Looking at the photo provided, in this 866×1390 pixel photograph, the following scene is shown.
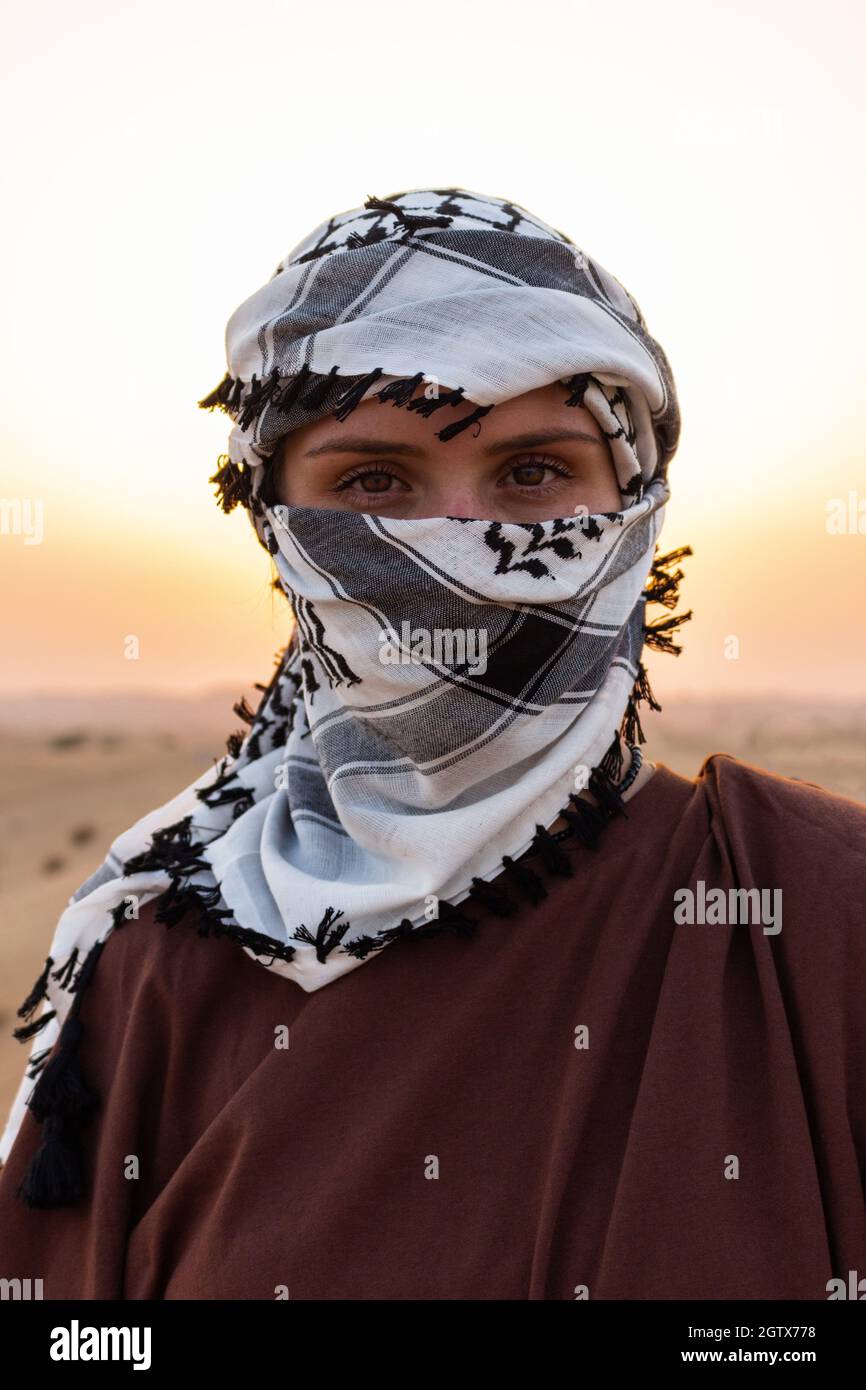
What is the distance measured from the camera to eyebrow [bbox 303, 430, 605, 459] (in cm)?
192

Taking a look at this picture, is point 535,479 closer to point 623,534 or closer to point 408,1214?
point 623,534

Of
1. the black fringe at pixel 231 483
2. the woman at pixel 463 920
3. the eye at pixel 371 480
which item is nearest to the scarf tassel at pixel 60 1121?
the woman at pixel 463 920

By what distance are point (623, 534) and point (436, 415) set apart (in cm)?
38

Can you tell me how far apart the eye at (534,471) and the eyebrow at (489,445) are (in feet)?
0.09

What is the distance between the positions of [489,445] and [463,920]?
2.55 feet

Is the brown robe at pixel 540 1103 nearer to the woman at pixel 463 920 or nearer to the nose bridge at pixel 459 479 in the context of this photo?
the woman at pixel 463 920

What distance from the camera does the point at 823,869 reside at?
5.79 ft

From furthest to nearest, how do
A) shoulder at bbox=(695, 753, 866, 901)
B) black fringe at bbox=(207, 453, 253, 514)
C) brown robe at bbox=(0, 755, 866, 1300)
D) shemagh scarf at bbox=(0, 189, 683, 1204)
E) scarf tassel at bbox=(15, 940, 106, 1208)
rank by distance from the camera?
black fringe at bbox=(207, 453, 253, 514), scarf tassel at bbox=(15, 940, 106, 1208), shemagh scarf at bbox=(0, 189, 683, 1204), shoulder at bbox=(695, 753, 866, 901), brown robe at bbox=(0, 755, 866, 1300)

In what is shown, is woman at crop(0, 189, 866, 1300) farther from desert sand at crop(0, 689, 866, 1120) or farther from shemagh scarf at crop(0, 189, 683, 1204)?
desert sand at crop(0, 689, 866, 1120)

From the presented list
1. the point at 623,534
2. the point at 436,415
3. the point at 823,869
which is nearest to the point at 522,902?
the point at 823,869

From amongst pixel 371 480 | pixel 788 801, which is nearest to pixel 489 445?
pixel 371 480

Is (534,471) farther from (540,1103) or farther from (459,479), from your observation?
(540,1103)

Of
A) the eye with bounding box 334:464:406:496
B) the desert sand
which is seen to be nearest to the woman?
the eye with bounding box 334:464:406:496

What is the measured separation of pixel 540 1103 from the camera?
178 centimetres
